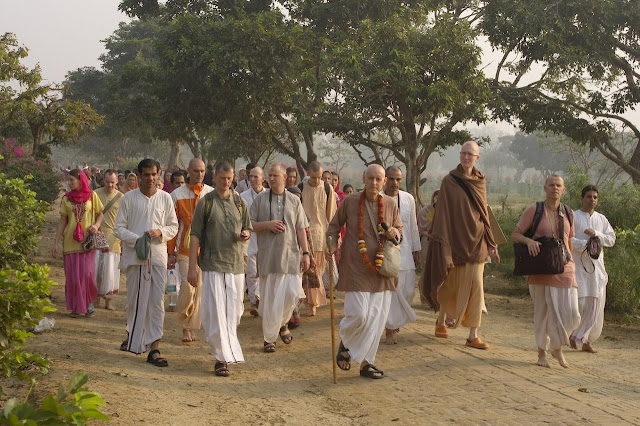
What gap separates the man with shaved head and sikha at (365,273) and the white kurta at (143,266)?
6.03 feet

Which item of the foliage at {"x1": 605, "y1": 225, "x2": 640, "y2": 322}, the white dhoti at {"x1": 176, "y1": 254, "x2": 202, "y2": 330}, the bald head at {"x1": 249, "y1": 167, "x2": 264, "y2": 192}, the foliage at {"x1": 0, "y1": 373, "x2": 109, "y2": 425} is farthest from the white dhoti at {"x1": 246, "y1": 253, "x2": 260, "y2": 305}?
the foliage at {"x1": 0, "y1": 373, "x2": 109, "y2": 425}

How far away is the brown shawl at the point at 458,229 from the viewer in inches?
331

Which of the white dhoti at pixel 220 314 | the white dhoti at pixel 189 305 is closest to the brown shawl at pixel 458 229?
the white dhoti at pixel 220 314

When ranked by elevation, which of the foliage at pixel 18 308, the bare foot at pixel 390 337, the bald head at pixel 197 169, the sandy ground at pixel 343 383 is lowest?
the sandy ground at pixel 343 383

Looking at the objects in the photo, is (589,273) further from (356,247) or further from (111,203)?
(111,203)

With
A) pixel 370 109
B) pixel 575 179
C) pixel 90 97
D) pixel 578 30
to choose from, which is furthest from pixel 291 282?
pixel 90 97

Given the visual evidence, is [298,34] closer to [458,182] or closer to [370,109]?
[370,109]

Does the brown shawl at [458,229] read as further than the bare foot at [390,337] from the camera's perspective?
No

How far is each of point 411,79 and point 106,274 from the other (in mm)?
7869

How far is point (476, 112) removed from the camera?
17328 millimetres

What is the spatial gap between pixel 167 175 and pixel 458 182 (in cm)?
1165

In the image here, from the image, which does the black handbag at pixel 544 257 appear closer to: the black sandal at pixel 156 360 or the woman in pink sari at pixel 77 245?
the black sandal at pixel 156 360

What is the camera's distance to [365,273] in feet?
24.4

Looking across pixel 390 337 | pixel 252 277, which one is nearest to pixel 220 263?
pixel 390 337
